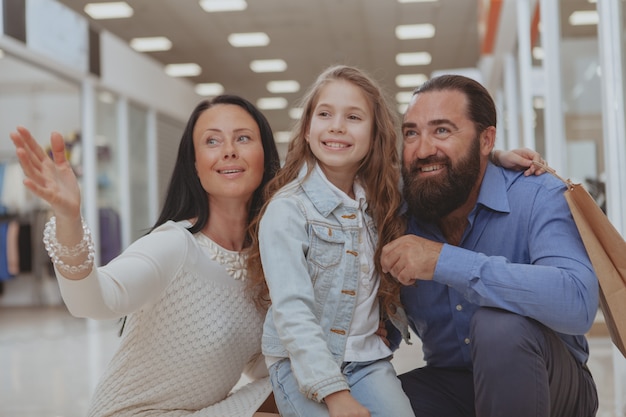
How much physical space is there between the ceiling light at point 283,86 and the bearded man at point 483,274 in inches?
550

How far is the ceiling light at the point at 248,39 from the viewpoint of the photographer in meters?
11.9

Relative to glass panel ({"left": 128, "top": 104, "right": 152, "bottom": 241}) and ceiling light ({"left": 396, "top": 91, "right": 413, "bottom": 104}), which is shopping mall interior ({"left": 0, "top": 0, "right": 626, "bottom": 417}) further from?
ceiling light ({"left": 396, "top": 91, "right": 413, "bottom": 104})

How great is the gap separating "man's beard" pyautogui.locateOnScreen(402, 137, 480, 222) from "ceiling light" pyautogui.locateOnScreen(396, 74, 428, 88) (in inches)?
549

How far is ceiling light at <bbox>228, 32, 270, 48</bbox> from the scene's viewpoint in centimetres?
1190

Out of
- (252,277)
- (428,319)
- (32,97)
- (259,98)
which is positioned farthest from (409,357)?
(259,98)

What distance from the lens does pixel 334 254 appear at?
6.17 ft

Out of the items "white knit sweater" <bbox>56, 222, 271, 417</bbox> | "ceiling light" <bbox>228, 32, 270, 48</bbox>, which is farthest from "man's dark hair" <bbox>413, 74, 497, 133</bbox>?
"ceiling light" <bbox>228, 32, 270, 48</bbox>

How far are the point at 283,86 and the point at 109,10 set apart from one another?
6380 millimetres

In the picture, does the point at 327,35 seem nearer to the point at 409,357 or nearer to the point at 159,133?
the point at 159,133

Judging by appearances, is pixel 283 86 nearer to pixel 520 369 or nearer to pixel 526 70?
pixel 526 70

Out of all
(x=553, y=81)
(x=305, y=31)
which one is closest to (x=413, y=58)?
(x=305, y=31)

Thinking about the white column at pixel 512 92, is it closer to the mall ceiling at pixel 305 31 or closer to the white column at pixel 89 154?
the mall ceiling at pixel 305 31

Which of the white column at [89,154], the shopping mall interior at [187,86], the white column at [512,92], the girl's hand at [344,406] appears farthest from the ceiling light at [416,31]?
the girl's hand at [344,406]

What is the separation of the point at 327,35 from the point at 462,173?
10.3 m
